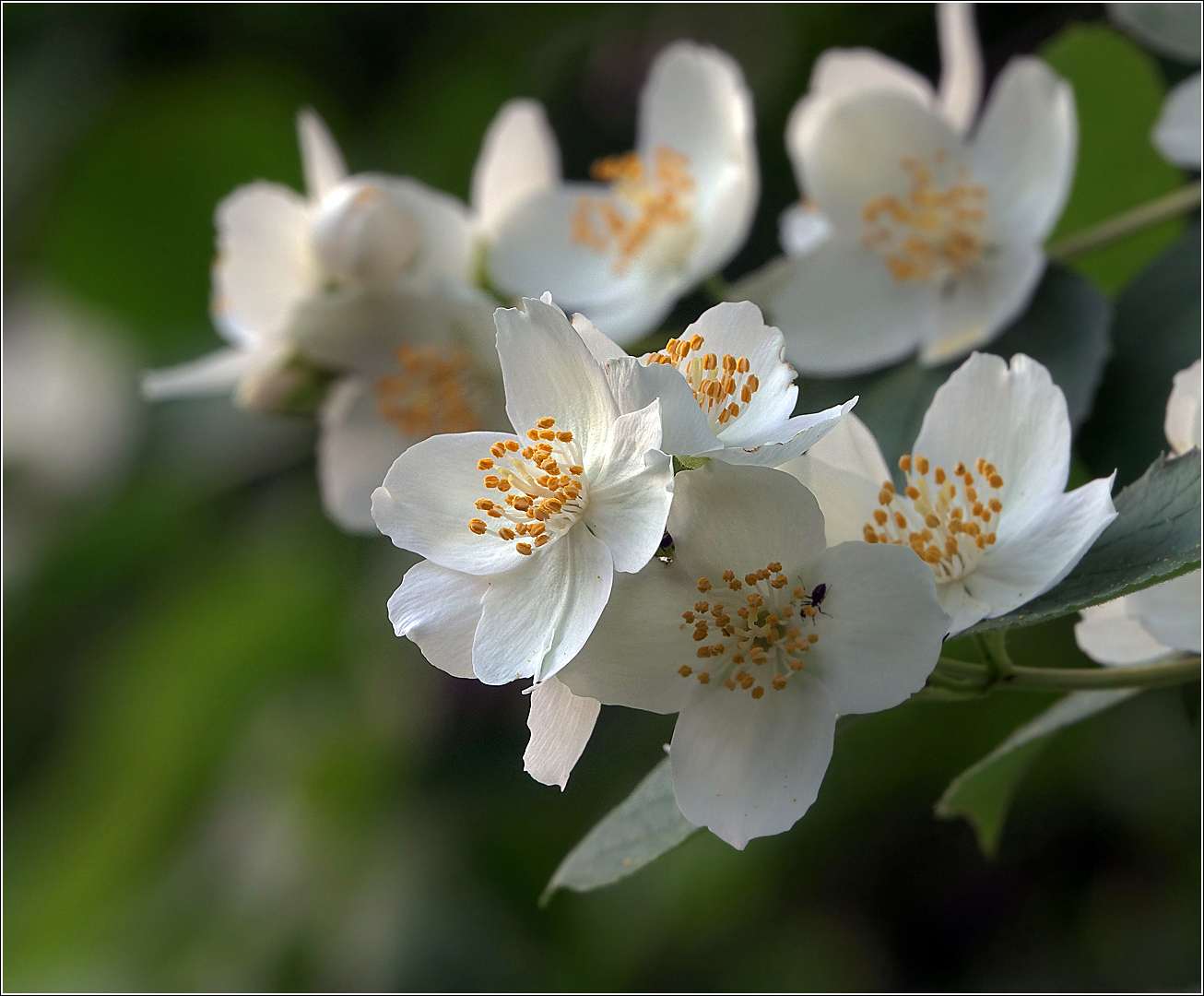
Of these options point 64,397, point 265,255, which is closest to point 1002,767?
point 265,255

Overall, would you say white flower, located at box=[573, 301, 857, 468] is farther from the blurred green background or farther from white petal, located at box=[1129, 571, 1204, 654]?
the blurred green background

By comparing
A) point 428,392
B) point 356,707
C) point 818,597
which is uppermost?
point 818,597

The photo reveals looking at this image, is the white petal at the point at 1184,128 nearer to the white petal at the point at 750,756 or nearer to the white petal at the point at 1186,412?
the white petal at the point at 1186,412

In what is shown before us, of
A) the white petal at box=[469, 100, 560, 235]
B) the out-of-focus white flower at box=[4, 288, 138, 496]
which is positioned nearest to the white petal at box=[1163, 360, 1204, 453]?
the white petal at box=[469, 100, 560, 235]

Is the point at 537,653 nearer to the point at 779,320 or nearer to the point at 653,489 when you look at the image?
the point at 653,489

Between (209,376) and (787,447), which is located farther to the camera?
(209,376)

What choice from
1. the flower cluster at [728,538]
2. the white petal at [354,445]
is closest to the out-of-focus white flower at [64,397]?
the white petal at [354,445]

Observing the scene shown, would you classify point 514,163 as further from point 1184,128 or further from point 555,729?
point 555,729
